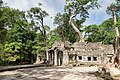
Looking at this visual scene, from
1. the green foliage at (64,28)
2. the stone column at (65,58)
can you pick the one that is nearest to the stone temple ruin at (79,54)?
the stone column at (65,58)

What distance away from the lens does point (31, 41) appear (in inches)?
1941

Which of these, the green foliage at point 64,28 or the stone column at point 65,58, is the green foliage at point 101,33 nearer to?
the green foliage at point 64,28

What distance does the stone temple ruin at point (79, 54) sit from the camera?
46.4m

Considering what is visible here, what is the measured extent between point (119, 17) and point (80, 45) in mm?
17425

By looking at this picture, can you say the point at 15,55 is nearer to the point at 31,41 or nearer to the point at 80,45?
the point at 31,41

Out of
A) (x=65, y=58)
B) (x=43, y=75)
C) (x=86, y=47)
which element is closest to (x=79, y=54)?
(x=86, y=47)

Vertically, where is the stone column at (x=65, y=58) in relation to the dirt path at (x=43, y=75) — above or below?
above

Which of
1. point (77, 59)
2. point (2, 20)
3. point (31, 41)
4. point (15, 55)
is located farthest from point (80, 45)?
point (2, 20)

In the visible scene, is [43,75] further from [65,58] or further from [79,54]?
[79,54]

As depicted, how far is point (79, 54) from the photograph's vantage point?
158 feet

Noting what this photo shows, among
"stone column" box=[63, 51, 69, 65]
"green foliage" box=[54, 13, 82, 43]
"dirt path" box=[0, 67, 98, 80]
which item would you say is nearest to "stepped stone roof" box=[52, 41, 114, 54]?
"stone column" box=[63, 51, 69, 65]

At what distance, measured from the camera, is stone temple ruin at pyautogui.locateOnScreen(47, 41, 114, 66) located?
46375 millimetres

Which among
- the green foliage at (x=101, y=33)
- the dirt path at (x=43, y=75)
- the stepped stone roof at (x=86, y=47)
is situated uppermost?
the green foliage at (x=101, y=33)

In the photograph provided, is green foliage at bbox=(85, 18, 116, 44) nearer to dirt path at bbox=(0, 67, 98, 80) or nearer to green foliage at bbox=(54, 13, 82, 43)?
green foliage at bbox=(54, 13, 82, 43)
